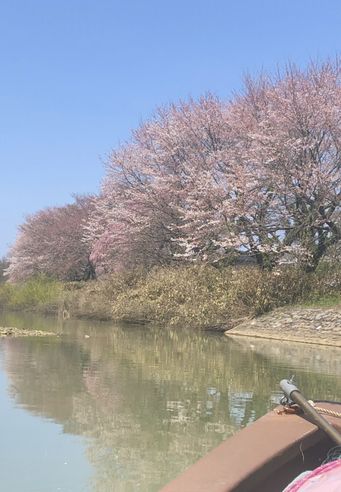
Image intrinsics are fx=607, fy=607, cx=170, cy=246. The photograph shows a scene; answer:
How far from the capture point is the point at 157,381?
9695 millimetres

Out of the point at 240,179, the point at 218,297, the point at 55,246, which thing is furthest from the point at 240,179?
the point at 55,246

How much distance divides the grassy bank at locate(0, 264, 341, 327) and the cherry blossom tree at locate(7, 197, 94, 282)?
43.3ft

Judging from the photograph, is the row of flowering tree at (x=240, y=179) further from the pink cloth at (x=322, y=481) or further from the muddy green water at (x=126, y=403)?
the pink cloth at (x=322, y=481)

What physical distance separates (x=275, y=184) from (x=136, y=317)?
A: 8030 millimetres

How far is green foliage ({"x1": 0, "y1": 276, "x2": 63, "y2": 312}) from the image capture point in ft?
117

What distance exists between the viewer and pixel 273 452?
2996 millimetres

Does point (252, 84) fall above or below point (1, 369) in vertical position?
above

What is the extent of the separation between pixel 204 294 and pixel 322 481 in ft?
66.2

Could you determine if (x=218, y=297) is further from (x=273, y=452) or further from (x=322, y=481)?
(x=322, y=481)

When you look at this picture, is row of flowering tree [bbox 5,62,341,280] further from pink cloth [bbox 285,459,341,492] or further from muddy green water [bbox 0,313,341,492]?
pink cloth [bbox 285,459,341,492]

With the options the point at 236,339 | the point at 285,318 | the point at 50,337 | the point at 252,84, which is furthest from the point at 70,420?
the point at 252,84

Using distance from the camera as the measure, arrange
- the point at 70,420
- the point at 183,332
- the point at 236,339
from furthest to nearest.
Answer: the point at 183,332, the point at 236,339, the point at 70,420

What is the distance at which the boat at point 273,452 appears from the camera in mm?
2670

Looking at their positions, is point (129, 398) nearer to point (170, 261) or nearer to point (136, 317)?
point (136, 317)
